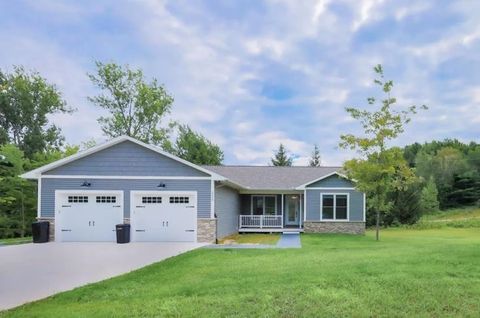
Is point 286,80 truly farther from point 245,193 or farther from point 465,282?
point 465,282

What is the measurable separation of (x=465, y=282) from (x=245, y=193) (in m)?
19.1

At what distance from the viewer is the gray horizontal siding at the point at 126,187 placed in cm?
1833

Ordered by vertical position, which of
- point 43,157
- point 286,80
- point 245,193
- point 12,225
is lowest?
point 12,225

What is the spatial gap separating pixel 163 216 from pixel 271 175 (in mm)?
10047

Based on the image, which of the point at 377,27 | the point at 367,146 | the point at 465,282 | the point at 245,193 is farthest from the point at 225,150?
the point at 465,282

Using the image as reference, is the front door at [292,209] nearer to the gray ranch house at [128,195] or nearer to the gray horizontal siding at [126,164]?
the gray ranch house at [128,195]

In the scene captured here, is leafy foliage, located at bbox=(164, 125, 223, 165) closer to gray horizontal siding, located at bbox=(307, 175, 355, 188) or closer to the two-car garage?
gray horizontal siding, located at bbox=(307, 175, 355, 188)

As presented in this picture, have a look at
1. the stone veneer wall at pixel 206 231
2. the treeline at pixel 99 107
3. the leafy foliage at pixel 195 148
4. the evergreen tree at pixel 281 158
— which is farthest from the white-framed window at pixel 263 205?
the evergreen tree at pixel 281 158

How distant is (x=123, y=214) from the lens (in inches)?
728

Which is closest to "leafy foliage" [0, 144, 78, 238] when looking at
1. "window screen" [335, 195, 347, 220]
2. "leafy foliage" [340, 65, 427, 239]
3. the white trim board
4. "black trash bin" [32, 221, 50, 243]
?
the white trim board

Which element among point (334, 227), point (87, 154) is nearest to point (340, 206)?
point (334, 227)

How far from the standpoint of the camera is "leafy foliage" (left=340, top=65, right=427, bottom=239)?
19.6 meters

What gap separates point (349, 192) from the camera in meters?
23.7

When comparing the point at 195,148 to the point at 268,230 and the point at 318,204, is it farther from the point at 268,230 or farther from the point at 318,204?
the point at 318,204
